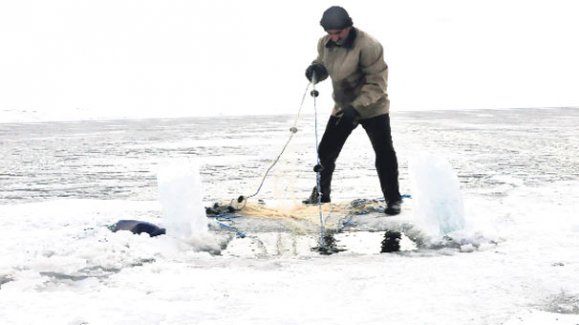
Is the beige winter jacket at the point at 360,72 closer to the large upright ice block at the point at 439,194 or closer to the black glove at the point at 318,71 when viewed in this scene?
the black glove at the point at 318,71

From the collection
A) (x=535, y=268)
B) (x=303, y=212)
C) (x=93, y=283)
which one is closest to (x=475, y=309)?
(x=535, y=268)

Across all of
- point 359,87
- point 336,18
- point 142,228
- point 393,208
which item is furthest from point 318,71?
point 142,228

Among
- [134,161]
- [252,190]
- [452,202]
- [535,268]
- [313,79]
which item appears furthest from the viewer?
[134,161]

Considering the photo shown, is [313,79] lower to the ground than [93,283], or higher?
higher

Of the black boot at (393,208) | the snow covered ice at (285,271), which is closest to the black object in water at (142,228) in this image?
the snow covered ice at (285,271)

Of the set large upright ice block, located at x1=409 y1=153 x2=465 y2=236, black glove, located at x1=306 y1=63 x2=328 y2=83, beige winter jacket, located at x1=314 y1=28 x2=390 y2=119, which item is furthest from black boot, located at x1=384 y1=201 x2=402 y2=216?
black glove, located at x1=306 y1=63 x2=328 y2=83

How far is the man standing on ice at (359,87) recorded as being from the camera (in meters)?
5.07

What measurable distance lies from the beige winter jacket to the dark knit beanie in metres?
0.14

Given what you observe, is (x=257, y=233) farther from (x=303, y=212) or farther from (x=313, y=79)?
(x=313, y=79)

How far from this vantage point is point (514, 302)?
2654 mm

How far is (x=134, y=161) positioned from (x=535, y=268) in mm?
10861

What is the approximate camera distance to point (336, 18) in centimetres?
498

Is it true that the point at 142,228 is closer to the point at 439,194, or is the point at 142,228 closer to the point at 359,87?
the point at 439,194

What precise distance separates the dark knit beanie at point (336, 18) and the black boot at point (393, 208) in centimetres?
164
